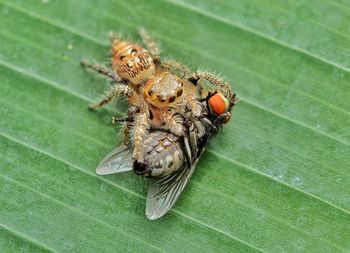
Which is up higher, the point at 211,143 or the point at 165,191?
the point at 211,143

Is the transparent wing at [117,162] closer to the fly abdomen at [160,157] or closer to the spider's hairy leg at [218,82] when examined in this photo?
the fly abdomen at [160,157]

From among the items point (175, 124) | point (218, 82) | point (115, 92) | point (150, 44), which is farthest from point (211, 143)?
point (150, 44)

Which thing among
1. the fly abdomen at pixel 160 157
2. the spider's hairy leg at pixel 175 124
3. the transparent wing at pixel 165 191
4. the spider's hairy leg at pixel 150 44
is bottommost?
the transparent wing at pixel 165 191

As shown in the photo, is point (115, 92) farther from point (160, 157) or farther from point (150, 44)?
Answer: point (160, 157)

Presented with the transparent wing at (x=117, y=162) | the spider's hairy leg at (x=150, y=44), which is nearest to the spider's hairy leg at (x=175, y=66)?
the spider's hairy leg at (x=150, y=44)

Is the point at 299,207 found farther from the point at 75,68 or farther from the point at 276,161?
the point at 75,68

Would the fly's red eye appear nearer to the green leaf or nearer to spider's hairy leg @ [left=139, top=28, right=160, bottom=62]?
the green leaf
